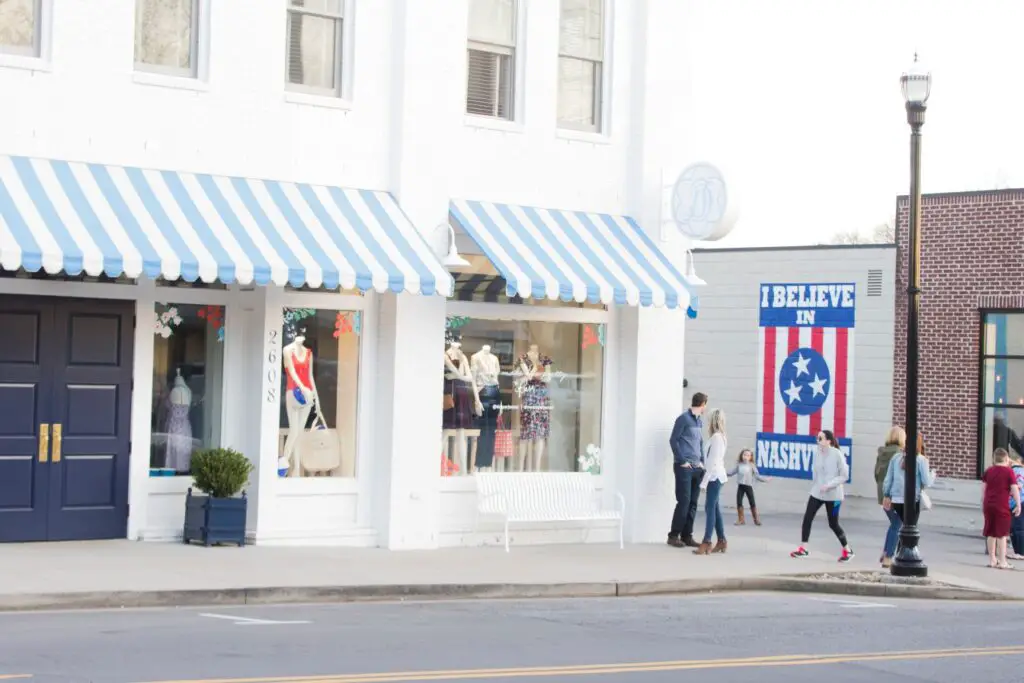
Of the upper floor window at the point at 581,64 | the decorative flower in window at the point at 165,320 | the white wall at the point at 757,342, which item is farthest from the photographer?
the white wall at the point at 757,342

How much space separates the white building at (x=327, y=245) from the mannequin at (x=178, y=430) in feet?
0.08

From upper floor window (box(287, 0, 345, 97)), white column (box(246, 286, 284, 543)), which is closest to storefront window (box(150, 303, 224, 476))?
white column (box(246, 286, 284, 543))

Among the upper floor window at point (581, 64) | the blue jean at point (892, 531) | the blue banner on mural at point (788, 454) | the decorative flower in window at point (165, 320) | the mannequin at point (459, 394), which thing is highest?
the upper floor window at point (581, 64)

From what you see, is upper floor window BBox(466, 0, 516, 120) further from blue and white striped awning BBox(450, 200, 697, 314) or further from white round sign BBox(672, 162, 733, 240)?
white round sign BBox(672, 162, 733, 240)

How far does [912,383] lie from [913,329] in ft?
2.08

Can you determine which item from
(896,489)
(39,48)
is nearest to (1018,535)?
(896,489)

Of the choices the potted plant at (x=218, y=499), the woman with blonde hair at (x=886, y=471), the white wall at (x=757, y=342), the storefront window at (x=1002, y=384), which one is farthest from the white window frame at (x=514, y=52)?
the storefront window at (x=1002, y=384)

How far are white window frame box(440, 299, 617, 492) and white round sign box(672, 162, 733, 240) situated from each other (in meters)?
1.52

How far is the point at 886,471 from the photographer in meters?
20.8

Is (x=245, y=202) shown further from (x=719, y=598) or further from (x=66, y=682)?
(x=66, y=682)

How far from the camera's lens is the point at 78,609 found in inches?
517

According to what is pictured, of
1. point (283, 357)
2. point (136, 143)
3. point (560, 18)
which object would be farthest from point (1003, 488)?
point (136, 143)

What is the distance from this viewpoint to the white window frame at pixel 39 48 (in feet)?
52.6

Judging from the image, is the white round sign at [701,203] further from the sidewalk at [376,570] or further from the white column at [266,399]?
the white column at [266,399]
